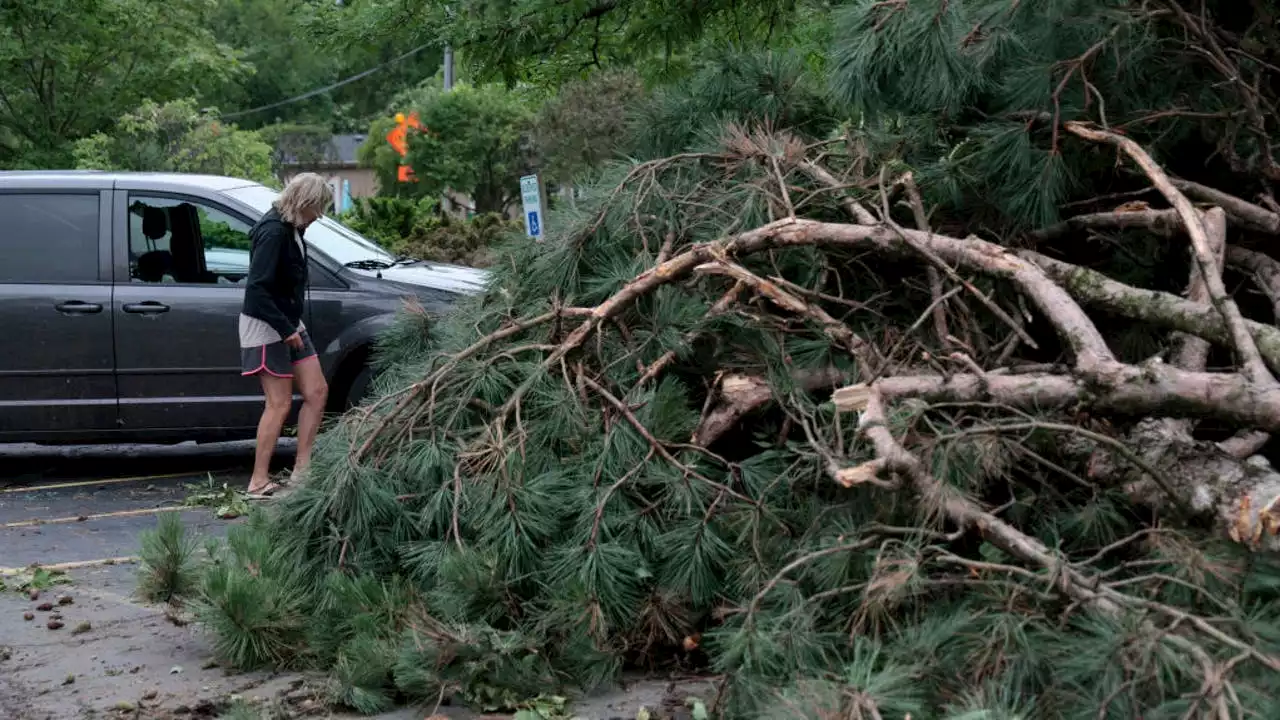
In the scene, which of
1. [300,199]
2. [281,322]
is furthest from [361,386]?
[300,199]

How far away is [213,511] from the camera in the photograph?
25.8 ft

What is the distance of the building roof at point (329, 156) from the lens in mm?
53875

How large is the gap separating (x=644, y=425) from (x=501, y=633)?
2.85 feet

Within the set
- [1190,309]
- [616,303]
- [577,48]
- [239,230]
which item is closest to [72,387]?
[239,230]

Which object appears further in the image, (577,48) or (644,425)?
(577,48)

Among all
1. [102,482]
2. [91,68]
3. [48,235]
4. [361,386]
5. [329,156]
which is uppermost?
[91,68]

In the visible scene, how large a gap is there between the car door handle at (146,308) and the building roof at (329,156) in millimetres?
44672

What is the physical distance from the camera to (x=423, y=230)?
20953mm

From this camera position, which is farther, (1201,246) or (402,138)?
(402,138)

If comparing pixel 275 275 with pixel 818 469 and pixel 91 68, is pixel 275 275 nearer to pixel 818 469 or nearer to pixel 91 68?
pixel 818 469

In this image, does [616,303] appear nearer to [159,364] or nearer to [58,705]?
[58,705]

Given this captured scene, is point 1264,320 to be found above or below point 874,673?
above

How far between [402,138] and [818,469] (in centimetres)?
3650

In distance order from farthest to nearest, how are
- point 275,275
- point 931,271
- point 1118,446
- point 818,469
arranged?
1. point 275,275
2. point 931,271
3. point 818,469
4. point 1118,446
